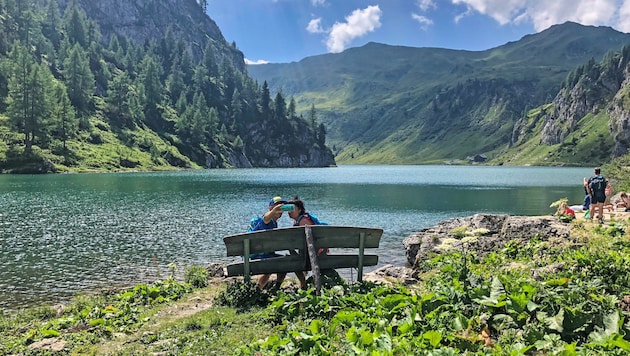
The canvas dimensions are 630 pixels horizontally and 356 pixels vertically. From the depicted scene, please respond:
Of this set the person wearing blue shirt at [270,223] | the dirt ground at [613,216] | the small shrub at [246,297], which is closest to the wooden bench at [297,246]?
the small shrub at [246,297]

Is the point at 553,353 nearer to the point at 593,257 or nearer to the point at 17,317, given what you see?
the point at 593,257

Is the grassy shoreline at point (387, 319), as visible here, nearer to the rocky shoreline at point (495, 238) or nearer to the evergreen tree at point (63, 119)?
the rocky shoreline at point (495, 238)

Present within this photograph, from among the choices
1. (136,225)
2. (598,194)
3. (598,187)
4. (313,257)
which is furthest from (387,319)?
(136,225)

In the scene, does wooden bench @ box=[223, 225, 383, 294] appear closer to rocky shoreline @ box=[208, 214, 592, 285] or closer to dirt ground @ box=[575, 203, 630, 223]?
rocky shoreline @ box=[208, 214, 592, 285]

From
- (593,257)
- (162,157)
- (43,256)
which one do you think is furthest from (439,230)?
(162,157)

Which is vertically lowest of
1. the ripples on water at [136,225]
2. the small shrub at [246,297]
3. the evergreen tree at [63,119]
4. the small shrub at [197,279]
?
the ripples on water at [136,225]

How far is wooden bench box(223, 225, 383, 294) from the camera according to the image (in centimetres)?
1227

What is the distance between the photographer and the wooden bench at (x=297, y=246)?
40.3ft

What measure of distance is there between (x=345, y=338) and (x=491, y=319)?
2826mm

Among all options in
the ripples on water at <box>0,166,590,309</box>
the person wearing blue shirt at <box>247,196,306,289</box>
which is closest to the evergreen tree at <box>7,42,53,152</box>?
the ripples on water at <box>0,166,590,309</box>

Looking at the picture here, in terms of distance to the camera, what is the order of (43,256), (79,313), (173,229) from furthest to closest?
(173,229) < (43,256) < (79,313)

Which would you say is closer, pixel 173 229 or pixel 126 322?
pixel 126 322

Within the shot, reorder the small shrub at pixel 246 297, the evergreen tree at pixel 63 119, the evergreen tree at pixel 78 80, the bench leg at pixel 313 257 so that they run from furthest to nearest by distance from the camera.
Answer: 1. the evergreen tree at pixel 78 80
2. the evergreen tree at pixel 63 119
3. the small shrub at pixel 246 297
4. the bench leg at pixel 313 257

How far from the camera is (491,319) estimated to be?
8148 mm
